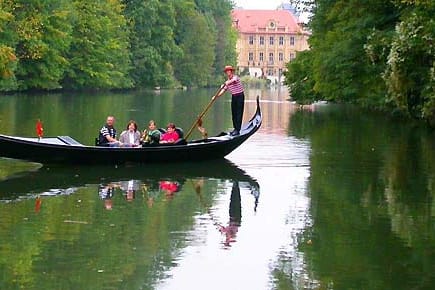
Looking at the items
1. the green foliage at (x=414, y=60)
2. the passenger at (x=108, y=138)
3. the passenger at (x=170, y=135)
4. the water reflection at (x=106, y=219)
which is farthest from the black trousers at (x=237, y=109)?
the green foliage at (x=414, y=60)

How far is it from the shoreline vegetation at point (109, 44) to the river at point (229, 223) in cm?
2925

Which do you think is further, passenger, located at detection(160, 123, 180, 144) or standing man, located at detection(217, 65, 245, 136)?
standing man, located at detection(217, 65, 245, 136)

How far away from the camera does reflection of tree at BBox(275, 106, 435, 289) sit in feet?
31.2

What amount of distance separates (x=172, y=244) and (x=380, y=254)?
217cm

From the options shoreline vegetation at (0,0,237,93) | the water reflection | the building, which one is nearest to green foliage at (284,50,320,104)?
shoreline vegetation at (0,0,237,93)

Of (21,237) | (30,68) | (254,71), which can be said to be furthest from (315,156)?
(254,71)

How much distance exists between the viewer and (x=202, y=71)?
95.9m

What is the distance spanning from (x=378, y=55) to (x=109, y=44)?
4600 cm

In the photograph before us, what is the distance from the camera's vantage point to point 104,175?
16.9m

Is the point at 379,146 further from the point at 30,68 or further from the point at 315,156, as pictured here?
the point at 30,68

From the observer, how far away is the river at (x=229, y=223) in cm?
934

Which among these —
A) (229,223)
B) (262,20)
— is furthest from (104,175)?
(262,20)

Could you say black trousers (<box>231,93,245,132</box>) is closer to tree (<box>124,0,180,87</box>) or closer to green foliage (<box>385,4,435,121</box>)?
green foliage (<box>385,4,435,121</box>)

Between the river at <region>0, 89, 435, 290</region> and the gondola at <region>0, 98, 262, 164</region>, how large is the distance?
0.68 feet
